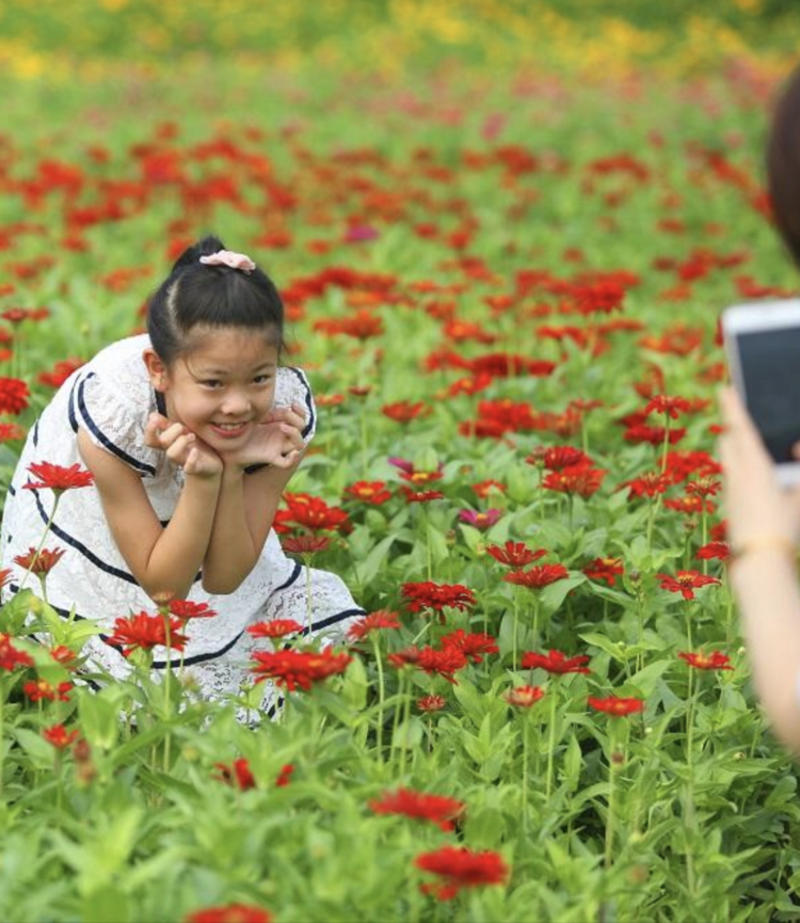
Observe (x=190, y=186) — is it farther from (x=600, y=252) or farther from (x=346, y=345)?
(x=346, y=345)

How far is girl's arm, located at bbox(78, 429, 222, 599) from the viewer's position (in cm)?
293

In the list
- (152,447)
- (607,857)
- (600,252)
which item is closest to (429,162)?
(600,252)

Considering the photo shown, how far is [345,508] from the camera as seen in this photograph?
12.5 ft

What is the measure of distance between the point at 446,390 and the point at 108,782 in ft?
7.64

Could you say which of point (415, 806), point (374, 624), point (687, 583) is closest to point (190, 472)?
point (374, 624)

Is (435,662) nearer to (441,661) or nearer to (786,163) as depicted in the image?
(441,661)

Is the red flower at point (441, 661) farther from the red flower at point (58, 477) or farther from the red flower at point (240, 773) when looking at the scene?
the red flower at point (58, 477)

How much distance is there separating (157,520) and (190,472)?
23 cm

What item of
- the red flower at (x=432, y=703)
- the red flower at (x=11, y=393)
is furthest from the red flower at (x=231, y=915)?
the red flower at (x=11, y=393)

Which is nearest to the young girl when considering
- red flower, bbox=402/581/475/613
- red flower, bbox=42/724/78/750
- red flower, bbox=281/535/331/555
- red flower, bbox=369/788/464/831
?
red flower, bbox=281/535/331/555

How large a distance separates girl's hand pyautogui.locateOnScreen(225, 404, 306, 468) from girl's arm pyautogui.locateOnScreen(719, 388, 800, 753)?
1189 millimetres

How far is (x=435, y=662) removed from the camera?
8.36ft

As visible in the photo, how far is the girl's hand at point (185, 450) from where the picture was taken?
2875 millimetres

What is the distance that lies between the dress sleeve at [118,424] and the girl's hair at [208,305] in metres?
0.15
